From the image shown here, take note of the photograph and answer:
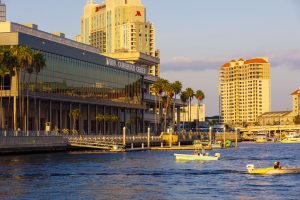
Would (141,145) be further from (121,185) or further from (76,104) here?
(121,185)

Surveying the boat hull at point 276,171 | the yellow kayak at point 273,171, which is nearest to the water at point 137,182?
the yellow kayak at point 273,171

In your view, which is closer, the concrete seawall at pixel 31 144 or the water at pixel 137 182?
the water at pixel 137 182

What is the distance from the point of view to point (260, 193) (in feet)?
213

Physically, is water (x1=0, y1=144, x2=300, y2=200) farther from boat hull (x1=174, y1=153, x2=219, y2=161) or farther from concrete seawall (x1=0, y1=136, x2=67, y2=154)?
concrete seawall (x1=0, y1=136, x2=67, y2=154)

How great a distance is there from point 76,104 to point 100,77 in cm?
1454

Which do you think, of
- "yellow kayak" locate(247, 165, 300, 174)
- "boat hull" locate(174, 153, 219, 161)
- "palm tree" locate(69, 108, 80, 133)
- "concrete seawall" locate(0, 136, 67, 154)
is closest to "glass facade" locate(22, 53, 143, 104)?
"palm tree" locate(69, 108, 80, 133)

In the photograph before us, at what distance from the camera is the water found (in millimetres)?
63406

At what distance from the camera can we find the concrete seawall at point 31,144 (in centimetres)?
12025

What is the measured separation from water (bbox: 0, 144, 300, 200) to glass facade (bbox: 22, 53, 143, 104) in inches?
2099

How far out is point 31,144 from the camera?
127688 mm

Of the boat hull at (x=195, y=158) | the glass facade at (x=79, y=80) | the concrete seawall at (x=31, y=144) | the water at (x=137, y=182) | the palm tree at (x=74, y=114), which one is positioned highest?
the glass facade at (x=79, y=80)

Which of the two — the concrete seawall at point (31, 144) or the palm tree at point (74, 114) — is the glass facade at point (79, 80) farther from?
the concrete seawall at point (31, 144)

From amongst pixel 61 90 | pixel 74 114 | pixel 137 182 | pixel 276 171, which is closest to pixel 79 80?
pixel 61 90

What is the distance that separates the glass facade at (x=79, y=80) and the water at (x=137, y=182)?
53.3m
